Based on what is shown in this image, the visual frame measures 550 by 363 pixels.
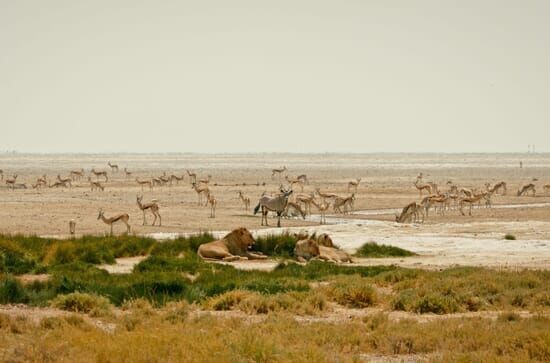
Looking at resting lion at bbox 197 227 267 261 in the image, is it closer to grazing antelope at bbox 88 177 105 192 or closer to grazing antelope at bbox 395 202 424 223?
grazing antelope at bbox 395 202 424 223

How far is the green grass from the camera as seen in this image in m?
24.0

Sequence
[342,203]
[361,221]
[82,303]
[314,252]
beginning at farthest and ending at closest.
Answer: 1. [342,203]
2. [361,221]
3. [314,252]
4. [82,303]

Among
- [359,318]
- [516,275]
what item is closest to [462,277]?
[516,275]

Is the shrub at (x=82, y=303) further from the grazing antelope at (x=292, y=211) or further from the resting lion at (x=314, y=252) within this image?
the grazing antelope at (x=292, y=211)

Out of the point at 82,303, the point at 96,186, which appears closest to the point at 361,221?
the point at 82,303

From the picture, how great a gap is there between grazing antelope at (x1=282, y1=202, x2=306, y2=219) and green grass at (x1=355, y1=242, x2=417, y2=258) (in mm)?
14330

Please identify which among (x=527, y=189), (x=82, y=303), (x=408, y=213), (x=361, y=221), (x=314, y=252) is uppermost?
(x=82, y=303)

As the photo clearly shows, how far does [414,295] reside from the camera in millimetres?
15688

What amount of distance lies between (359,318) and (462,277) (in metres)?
3.93

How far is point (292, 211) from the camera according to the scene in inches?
1682

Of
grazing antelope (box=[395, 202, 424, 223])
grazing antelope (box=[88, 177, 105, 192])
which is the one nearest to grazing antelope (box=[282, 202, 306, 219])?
grazing antelope (box=[395, 202, 424, 223])

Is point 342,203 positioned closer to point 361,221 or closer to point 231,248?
point 361,221

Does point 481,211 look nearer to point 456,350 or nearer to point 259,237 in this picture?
point 259,237

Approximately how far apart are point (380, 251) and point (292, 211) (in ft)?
60.8
